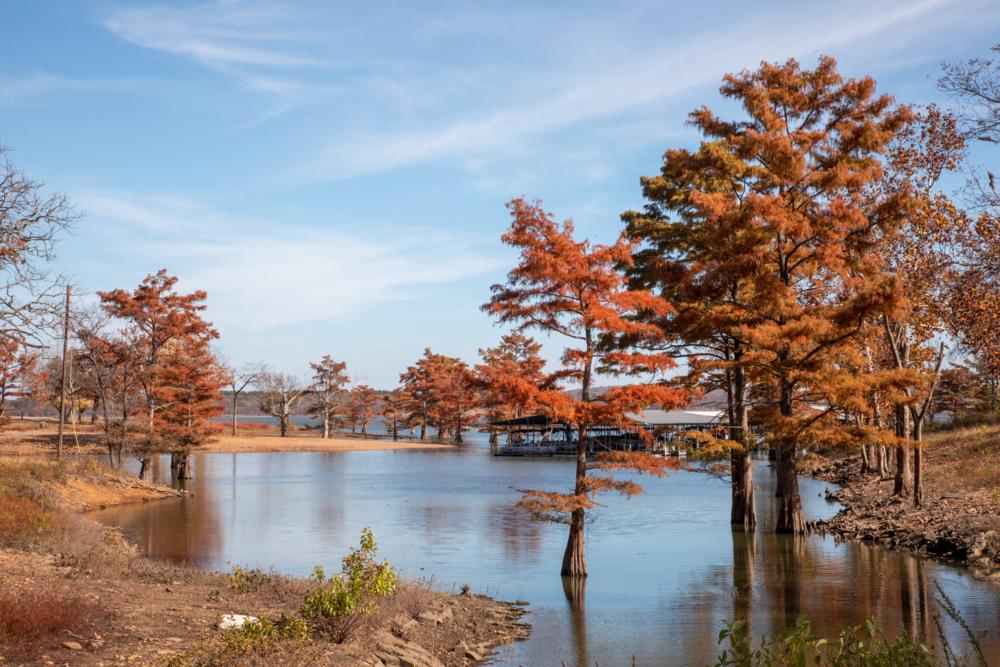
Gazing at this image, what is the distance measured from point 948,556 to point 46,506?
23965 mm

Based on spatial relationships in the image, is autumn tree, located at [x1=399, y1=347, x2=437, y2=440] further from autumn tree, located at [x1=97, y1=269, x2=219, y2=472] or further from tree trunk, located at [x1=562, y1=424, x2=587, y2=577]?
tree trunk, located at [x1=562, y1=424, x2=587, y2=577]

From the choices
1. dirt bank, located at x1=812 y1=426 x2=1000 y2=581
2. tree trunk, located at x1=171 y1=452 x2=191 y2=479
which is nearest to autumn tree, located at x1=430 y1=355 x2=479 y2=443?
tree trunk, located at x1=171 y1=452 x2=191 y2=479

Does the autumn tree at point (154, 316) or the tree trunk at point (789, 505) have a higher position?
the autumn tree at point (154, 316)

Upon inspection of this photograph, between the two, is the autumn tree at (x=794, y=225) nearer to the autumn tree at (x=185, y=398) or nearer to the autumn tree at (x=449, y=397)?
the autumn tree at (x=185, y=398)

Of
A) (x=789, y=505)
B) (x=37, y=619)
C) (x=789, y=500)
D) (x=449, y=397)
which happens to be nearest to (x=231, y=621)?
(x=37, y=619)

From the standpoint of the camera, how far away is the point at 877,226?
25656 mm

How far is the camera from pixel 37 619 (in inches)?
406

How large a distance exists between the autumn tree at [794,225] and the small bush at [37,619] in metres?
17.5

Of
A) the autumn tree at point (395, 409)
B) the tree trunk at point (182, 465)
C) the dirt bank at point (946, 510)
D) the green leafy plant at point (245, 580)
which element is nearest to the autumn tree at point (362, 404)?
the autumn tree at point (395, 409)

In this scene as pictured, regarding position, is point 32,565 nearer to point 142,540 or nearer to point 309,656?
point 309,656

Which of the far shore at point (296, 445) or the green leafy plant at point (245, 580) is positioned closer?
the green leafy plant at point (245, 580)

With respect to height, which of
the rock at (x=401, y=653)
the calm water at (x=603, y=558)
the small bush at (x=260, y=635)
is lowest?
the calm water at (x=603, y=558)

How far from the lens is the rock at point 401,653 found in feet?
40.1

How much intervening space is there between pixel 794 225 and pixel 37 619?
805 inches
